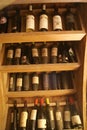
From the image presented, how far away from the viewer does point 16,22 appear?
1.49 m

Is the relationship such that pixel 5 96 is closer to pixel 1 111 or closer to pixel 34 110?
pixel 1 111

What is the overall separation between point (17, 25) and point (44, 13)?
0.24 meters

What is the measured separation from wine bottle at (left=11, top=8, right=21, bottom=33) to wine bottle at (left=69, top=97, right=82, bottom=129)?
814 mm

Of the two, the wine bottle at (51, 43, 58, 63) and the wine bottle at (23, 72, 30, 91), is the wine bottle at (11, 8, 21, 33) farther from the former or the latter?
the wine bottle at (23, 72, 30, 91)

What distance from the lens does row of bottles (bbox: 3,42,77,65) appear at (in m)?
1.57

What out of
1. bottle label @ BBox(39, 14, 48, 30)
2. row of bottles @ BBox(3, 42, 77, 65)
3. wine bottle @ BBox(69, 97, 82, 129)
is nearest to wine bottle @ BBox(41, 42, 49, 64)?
row of bottles @ BBox(3, 42, 77, 65)

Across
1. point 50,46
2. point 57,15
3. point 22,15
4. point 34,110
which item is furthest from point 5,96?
point 57,15

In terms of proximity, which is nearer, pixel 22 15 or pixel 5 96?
pixel 22 15

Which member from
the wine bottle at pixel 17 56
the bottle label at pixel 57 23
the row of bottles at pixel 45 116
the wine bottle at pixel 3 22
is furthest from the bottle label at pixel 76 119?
the wine bottle at pixel 3 22

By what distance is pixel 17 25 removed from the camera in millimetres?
1461

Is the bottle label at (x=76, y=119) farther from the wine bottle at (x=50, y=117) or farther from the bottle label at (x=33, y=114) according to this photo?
the bottle label at (x=33, y=114)

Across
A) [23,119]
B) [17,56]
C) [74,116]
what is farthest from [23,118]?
[17,56]

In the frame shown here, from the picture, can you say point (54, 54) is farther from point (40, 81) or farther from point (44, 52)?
point (40, 81)

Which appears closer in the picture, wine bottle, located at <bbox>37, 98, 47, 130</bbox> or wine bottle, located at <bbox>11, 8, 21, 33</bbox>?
wine bottle, located at <bbox>11, 8, 21, 33</bbox>
